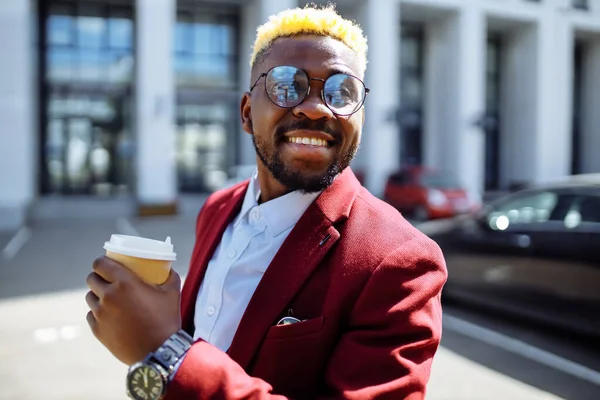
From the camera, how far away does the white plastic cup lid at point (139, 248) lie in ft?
3.32

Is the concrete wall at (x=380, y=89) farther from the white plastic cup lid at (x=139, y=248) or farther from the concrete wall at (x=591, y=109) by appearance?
the white plastic cup lid at (x=139, y=248)

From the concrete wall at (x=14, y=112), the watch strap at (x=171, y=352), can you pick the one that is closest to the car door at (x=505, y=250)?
the watch strap at (x=171, y=352)

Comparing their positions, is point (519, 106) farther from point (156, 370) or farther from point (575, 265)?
point (156, 370)

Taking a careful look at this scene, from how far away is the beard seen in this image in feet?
4.24

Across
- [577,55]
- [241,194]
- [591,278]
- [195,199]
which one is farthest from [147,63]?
[577,55]

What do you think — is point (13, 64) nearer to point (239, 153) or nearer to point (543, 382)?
point (239, 153)

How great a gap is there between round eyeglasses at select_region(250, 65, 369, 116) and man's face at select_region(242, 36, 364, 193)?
0.01 metres

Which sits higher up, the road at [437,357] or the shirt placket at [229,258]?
the shirt placket at [229,258]

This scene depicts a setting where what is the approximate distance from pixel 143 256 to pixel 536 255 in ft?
16.0

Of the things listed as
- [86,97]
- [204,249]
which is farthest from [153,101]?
[204,249]

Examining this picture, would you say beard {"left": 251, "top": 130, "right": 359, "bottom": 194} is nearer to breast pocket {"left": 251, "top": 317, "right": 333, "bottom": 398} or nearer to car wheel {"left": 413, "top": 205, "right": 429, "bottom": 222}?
breast pocket {"left": 251, "top": 317, "right": 333, "bottom": 398}

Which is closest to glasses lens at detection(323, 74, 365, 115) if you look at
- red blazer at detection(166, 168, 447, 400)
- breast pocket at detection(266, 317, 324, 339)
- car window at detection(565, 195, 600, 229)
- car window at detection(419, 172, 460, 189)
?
red blazer at detection(166, 168, 447, 400)

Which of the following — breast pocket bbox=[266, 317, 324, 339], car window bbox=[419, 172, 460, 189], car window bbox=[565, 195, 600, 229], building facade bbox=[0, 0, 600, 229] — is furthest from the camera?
building facade bbox=[0, 0, 600, 229]

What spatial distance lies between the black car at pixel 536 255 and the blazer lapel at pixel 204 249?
3994mm
